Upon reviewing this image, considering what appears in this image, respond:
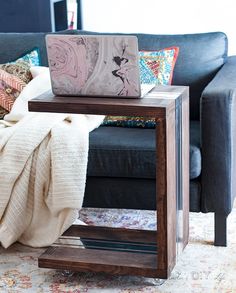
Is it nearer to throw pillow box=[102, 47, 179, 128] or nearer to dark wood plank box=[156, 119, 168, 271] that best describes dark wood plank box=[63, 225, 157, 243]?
dark wood plank box=[156, 119, 168, 271]

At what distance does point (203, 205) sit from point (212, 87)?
0.45 m

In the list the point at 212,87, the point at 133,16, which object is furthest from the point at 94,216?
the point at 133,16

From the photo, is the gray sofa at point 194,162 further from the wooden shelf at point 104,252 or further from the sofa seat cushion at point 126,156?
the wooden shelf at point 104,252

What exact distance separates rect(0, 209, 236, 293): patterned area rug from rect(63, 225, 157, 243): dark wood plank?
0.46ft

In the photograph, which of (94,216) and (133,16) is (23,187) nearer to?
(94,216)

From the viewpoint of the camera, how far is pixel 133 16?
4398 mm

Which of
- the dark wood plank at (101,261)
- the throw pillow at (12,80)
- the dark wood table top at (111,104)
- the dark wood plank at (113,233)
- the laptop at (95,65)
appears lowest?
the dark wood plank at (101,261)

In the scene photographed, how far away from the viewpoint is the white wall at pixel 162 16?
4262 millimetres

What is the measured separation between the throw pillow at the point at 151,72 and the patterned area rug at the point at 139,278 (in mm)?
517

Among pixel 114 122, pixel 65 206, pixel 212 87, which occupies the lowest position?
pixel 65 206

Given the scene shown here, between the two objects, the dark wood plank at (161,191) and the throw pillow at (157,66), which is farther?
the throw pillow at (157,66)

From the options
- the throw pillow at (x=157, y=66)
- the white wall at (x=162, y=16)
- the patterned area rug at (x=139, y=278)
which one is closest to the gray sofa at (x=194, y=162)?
the patterned area rug at (x=139, y=278)

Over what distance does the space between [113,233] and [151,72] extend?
76 centimetres

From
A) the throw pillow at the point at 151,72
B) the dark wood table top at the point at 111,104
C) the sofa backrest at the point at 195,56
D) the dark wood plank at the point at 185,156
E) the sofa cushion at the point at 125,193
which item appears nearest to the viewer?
the dark wood table top at the point at 111,104
